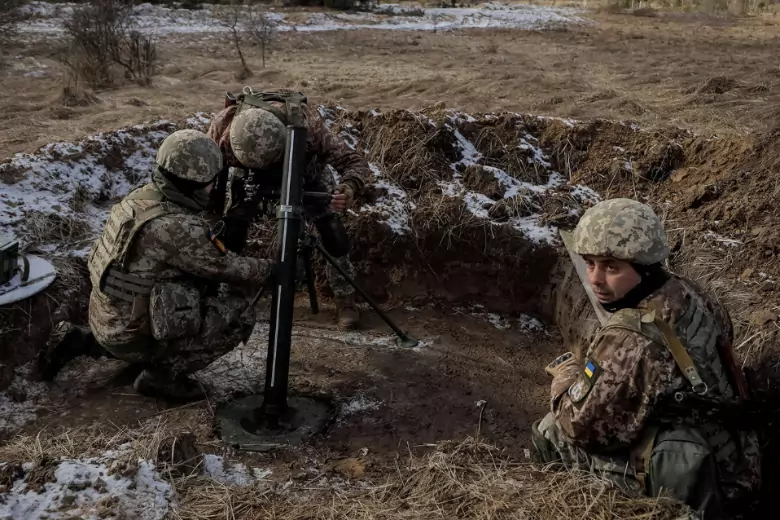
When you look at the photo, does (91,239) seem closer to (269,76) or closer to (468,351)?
(468,351)

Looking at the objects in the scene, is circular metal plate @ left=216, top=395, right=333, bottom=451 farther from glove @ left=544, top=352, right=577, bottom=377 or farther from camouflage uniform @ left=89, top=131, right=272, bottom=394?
glove @ left=544, top=352, right=577, bottom=377

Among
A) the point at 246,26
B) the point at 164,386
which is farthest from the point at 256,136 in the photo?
the point at 246,26

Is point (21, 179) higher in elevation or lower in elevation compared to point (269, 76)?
lower

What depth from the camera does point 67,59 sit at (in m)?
9.97

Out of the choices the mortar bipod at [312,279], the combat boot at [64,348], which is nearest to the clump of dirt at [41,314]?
the combat boot at [64,348]

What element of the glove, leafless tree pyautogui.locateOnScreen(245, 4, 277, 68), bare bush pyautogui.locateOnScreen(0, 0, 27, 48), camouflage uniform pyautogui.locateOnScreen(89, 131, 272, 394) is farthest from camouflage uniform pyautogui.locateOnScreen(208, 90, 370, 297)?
bare bush pyautogui.locateOnScreen(0, 0, 27, 48)

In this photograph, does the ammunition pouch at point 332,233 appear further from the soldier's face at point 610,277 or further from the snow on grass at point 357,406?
the soldier's face at point 610,277

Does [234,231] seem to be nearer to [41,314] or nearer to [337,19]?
[41,314]

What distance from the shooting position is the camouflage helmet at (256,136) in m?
4.33

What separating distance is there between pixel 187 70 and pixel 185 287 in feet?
24.7

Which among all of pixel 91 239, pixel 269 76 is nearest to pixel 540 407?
pixel 91 239

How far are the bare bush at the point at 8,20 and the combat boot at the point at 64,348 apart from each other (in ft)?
29.1

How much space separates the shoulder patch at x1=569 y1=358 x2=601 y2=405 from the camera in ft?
8.27

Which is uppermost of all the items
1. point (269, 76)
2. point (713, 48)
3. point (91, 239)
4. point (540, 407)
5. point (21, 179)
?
point (713, 48)
